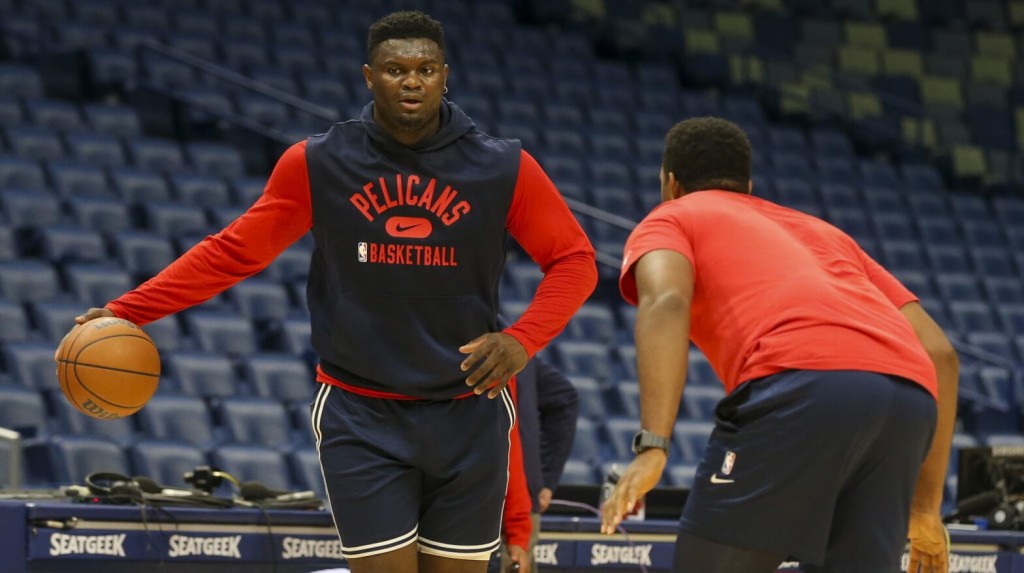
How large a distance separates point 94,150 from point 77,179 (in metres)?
0.44

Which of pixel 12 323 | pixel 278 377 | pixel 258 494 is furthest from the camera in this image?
pixel 278 377

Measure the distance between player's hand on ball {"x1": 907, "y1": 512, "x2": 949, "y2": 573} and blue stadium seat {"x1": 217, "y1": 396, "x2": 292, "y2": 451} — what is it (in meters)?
4.49

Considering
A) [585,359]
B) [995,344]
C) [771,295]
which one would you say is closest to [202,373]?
[585,359]

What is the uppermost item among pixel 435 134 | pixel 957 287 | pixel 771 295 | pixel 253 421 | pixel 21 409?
pixel 435 134

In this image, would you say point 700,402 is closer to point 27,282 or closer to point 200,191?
point 200,191

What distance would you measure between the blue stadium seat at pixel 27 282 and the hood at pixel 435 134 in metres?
4.95

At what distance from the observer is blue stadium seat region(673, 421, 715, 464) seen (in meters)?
8.13

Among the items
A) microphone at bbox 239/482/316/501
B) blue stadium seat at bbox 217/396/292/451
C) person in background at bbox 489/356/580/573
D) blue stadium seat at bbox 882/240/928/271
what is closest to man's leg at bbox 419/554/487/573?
person in background at bbox 489/356/580/573

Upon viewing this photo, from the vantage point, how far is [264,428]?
7.31 meters

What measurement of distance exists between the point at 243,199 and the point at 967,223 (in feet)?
21.9

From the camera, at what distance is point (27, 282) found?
789 cm

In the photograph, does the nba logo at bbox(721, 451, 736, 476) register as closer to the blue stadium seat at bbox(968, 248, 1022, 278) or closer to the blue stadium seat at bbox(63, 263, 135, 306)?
the blue stadium seat at bbox(63, 263, 135, 306)

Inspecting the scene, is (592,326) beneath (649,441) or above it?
above

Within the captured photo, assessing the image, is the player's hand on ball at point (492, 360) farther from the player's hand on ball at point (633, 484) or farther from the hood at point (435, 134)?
the player's hand on ball at point (633, 484)
